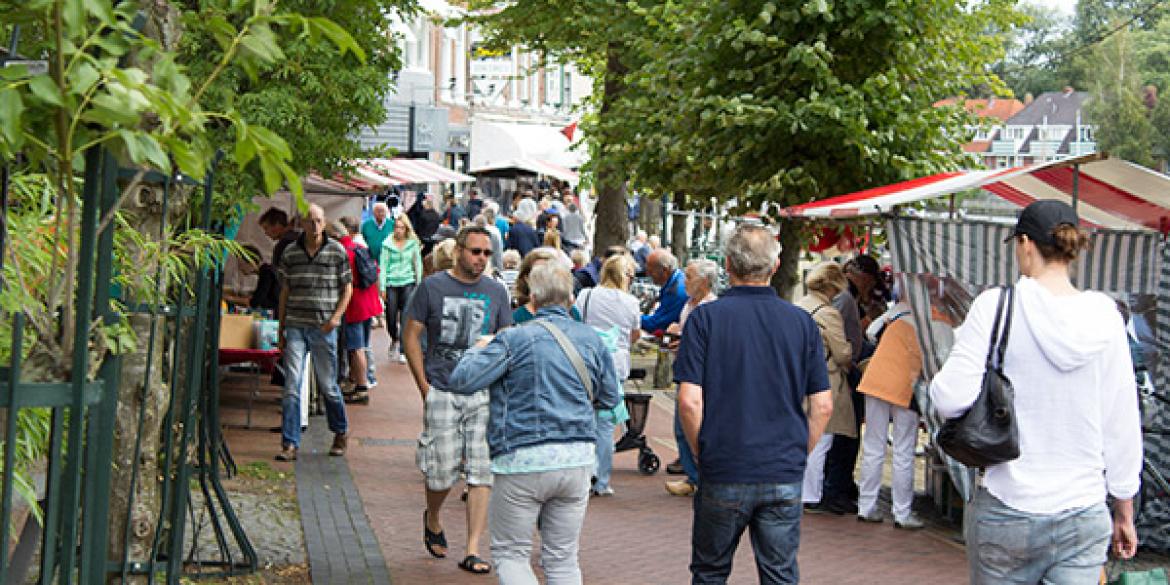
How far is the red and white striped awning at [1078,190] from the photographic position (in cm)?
917

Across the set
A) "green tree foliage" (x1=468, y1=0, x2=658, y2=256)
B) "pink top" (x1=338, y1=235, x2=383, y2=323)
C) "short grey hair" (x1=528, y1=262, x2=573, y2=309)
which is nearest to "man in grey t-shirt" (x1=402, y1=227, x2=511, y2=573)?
"short grey hair" (x1=528, y1=262, x2=573, y2=309)

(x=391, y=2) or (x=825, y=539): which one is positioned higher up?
(x=391, y=2)

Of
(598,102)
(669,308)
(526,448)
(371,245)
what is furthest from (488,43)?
(526,448)

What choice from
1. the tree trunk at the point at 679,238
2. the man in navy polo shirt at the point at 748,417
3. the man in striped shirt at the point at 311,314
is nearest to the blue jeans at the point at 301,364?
the man in striped shirt at the point at 311,314

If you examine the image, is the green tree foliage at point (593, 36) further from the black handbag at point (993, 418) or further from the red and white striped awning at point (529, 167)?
the black handbag at point (993, 418)

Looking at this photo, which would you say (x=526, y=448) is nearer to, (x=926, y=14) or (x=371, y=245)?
(x=926, y=14)

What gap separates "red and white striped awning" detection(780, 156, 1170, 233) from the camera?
30.1 feet

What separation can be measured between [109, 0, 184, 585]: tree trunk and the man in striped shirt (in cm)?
496

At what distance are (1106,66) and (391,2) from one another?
99.2 meters

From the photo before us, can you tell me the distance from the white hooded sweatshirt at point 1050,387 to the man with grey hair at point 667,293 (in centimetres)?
886

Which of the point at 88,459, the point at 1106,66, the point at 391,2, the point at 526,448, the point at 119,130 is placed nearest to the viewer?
the point at 119,130

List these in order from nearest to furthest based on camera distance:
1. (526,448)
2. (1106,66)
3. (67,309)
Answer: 1. (67,309)
2. (526,448)
3. (1106,66)

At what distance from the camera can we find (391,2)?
1281 centimetres

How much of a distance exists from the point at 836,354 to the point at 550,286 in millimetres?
4453
